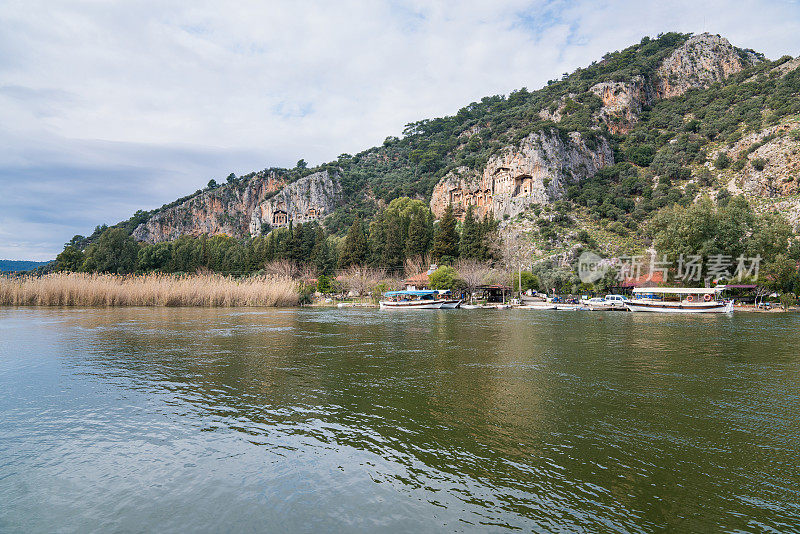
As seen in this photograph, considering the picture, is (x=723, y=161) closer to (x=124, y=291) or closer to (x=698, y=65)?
(x=698, y=65)

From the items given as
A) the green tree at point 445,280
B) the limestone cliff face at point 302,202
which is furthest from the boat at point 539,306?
the limestone cliff face at point 302,202

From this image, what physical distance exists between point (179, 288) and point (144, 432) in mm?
36337

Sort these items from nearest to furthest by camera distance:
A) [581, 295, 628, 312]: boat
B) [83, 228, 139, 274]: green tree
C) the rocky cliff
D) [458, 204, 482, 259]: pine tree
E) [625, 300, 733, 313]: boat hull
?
[625, 300, 733, 313]: boat hull < [581, 295, 628, 312]: boat < [83, 228, 139, 274]: green tree < [458, 204, 482, 259]: pine tree < the rocky cliff

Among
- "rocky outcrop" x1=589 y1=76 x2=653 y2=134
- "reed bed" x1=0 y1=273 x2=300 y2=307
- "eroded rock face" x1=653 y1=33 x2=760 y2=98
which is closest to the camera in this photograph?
"reed bed" x1=0 y1=273 x2=300 y2=307

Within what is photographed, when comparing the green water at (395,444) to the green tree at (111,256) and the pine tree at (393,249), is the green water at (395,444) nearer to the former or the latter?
the pine tree at (393,249)

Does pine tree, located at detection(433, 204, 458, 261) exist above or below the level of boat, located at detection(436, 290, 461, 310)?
above

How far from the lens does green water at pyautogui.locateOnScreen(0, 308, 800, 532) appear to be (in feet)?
16.4

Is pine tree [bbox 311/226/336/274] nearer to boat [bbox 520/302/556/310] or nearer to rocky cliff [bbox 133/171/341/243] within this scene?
boat [bbox 520/302/556/310]

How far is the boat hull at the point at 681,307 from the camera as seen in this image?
41.3 metres

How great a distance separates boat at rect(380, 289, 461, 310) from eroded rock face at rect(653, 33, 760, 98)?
101 meters

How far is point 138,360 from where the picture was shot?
47.3 feet

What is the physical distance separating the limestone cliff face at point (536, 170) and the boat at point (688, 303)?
44.1 metres

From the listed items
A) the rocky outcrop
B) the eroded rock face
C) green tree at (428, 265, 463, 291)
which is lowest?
green tree at (428, 265, 463, 291)

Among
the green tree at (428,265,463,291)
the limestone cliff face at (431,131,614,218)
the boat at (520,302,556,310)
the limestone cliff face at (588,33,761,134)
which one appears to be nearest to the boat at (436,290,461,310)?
the green tree at (428,265,463,291)
